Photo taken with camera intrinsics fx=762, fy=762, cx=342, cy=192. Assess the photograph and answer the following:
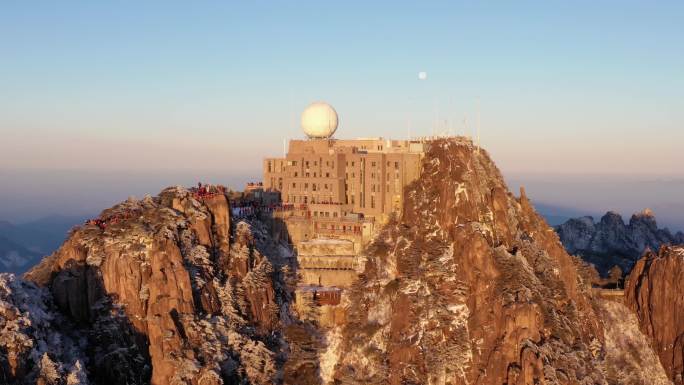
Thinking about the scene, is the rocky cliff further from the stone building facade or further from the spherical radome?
the spherical radome

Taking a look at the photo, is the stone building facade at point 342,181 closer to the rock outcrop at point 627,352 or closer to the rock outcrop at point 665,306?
the rock outcrop at point 627,352

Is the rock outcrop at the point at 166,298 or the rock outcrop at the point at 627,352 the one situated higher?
the rock outcrop at the point at 166,298

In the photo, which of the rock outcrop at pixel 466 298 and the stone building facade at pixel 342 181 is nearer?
the rock outcrop at pixel 466 298

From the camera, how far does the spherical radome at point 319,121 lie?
15212cm

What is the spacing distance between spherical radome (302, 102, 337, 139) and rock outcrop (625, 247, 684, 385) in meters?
65.3

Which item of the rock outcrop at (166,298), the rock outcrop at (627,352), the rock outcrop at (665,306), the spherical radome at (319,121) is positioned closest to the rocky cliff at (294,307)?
the rock outcrop at (166,298)

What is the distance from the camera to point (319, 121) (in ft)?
499

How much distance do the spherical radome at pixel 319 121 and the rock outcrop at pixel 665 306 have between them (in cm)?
6527

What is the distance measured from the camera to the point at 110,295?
108125 millimetres

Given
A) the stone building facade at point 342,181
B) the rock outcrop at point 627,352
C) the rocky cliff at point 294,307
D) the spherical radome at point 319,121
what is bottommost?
the rock outcrop at point 627,352

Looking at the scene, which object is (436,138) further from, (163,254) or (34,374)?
(34,374)

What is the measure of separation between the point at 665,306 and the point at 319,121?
237ft

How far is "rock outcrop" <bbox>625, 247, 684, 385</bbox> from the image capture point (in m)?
130

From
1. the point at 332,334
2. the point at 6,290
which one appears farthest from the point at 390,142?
the point at 6,290
